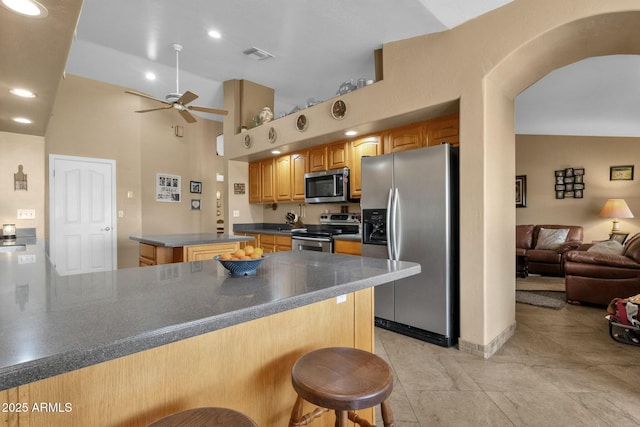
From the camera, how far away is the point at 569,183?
627 cm

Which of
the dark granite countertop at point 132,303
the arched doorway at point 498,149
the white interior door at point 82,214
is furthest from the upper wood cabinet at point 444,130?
the white interior door at point 82,214

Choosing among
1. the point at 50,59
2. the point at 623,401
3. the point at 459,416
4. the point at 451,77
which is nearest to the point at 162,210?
the point at 50,59

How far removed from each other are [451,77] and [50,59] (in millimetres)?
2790

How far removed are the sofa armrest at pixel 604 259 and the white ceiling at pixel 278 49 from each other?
6.84ft

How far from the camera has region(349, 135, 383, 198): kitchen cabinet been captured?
12.2 feet

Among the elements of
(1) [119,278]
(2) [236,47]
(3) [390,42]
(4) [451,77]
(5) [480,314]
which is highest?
(2) [236,47]

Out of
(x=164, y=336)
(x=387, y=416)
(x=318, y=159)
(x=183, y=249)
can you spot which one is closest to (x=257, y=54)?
(x=318, y=159)

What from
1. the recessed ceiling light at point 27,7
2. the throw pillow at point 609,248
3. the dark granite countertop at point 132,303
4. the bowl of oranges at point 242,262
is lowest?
the throw pillow at point 609,248

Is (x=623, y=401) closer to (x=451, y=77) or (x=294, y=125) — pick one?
(x=451, y=77)

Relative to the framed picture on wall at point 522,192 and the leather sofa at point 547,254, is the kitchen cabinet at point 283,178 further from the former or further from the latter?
the framed picture on wall at point 522,192

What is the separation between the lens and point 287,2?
2.83m

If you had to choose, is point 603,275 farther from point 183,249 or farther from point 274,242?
point 183,249

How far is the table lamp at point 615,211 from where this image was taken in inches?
219

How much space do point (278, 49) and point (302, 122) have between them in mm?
858
